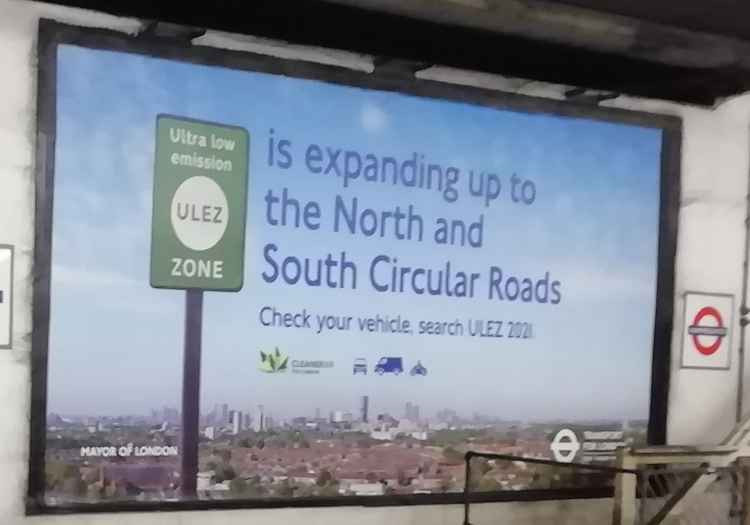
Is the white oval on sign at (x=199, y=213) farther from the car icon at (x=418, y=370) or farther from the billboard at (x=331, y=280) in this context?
the car icon at (x=418, y=370)

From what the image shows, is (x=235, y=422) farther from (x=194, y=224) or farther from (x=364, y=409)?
(x=194, y=224)

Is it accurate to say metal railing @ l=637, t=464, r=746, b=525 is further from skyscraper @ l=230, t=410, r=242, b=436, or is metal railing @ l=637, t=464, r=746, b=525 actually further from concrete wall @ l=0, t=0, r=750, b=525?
skyscraper @ l=230, t=410, r=242, b=436

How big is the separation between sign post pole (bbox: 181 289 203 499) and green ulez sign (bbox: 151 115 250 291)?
0.13 ft

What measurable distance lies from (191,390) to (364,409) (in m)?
0.36

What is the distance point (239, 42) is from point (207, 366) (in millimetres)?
609

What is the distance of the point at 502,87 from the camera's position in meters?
2.35

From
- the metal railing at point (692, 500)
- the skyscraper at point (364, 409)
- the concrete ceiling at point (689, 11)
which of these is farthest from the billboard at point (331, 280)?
the concrete ceiling at point (689, 11)

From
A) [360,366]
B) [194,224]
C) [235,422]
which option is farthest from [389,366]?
[194,224]

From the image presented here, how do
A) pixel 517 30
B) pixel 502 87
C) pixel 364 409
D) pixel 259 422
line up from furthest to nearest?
pixel 502 87 < pixel 364 409 < pixel 259 422 < pixel 517 30

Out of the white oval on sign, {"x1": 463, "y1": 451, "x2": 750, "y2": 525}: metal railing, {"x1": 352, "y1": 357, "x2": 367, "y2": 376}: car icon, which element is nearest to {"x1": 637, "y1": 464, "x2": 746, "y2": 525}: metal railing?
{"x1": 463, "y1": 451, "x2": 750, "y2": 525}: metal railing

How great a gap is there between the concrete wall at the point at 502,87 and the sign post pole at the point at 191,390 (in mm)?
75

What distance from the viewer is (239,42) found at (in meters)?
2.07

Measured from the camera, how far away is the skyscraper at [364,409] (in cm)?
217

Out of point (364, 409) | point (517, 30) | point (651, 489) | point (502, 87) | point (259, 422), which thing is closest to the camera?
point (517, 30)
